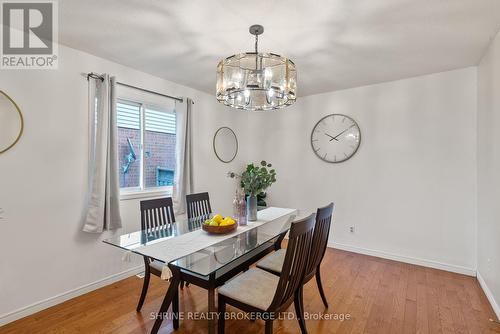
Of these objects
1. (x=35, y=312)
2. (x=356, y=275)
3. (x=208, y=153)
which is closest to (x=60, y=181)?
(x=35, y=312)

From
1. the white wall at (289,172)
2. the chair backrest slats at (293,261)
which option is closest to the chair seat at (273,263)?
the chair backrest slats at (293,261)

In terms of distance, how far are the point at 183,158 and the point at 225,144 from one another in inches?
40.0

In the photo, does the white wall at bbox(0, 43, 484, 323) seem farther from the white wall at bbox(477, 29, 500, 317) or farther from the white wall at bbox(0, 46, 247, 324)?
the white wall at bbox(477, 29, 500, 317)

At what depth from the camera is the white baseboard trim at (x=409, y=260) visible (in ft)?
9.44

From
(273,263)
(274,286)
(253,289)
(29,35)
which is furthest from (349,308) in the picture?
(29,35)

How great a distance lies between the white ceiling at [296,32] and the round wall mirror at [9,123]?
74 cm

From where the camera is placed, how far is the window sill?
2.84 m

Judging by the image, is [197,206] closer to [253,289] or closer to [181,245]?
[181,245]

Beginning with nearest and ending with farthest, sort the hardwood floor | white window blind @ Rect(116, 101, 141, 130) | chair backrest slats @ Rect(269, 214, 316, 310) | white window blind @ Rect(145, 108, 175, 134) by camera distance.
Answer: chair backrest slats @ Rect(269, 214, 316, 310), the hardwood floor, white window blind @ Rect(116, 101, 141, 130), white window blind @ Rect(145, 108, 175, 134)

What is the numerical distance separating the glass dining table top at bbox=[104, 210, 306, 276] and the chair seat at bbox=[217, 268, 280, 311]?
15 cm

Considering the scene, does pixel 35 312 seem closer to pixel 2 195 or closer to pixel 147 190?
pixel 2 195

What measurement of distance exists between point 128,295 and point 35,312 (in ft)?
2.40

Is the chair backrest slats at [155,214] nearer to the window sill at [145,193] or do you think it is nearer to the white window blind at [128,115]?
the window sill at [145,193]

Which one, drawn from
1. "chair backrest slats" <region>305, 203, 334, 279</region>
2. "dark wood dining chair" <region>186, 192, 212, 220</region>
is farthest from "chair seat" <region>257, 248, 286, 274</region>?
"dark wood dining chair" <region>186, 192, 212, 220</region>
